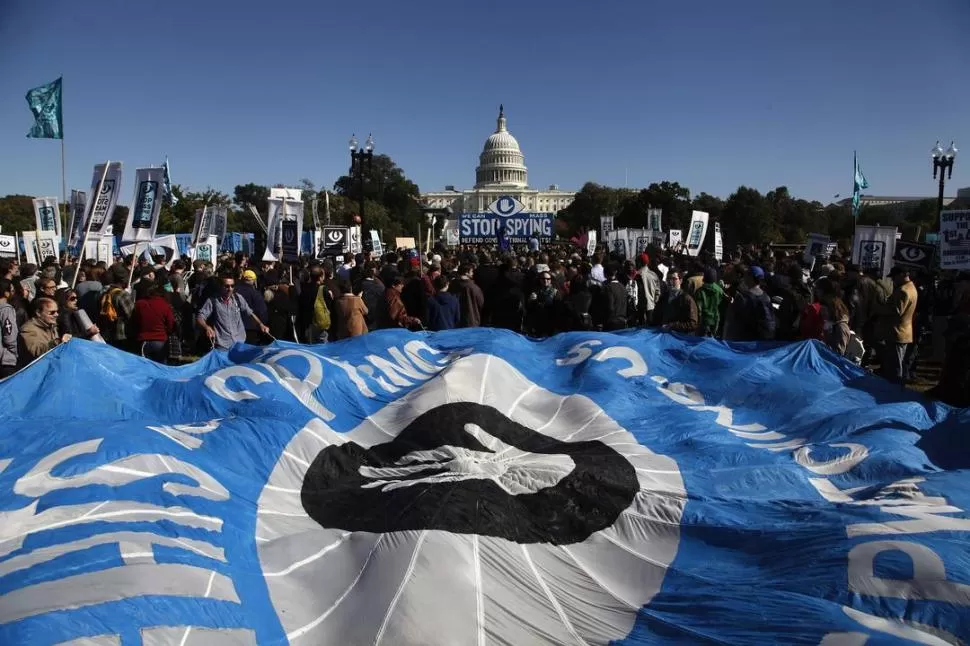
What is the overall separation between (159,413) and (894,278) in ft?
31.0

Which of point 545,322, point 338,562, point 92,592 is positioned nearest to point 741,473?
point 338,562

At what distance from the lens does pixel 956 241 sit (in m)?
11.8

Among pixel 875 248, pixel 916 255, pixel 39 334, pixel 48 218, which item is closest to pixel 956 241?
pixel 916 255

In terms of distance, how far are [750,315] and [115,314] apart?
9.49 m

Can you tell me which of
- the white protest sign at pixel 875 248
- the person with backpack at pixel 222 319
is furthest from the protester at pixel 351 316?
the white protest sign at pixel 875 248

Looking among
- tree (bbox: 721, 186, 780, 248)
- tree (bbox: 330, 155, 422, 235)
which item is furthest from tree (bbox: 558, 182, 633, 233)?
tree (bbox: 721, 186, 780, 248)

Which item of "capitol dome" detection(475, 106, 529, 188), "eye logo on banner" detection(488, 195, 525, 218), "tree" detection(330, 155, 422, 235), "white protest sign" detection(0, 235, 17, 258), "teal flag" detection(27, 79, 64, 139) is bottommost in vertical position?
"white protest sign" detection(0, 235, 17, 258)

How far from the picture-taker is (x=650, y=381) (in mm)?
7422

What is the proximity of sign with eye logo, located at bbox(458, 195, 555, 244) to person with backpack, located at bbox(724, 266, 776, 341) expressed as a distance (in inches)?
424

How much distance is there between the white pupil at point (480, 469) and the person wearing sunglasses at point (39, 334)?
449 centimetres

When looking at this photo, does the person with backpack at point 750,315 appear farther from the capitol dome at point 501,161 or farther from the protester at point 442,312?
the capitol dome at point 501,161

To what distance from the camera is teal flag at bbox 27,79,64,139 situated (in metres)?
15.9

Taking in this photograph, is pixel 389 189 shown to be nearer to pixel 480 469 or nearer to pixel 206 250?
pixel 206 250

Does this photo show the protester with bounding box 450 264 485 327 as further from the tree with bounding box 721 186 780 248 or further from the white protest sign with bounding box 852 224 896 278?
the tree with bounding box 721 186 780 248
